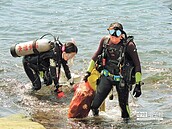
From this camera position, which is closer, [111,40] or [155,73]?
[111,40]

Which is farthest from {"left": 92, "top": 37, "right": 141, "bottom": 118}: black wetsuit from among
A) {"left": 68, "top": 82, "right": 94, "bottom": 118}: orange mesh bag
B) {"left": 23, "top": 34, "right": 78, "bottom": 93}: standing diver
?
{"left": 23, "top": 34, "right": 78, "bottom": 93}: standing diver

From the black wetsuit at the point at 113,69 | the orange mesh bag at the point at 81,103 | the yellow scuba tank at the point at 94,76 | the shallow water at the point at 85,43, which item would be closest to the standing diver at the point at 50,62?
the shallow water at the point at 85,43

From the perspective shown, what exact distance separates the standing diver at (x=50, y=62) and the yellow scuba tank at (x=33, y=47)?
4.0 inches

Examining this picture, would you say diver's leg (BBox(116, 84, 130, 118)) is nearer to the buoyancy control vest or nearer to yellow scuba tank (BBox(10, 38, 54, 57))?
the buoyancy control vest

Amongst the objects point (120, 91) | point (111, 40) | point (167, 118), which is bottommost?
point (167, 118)

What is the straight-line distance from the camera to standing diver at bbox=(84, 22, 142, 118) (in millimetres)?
7680

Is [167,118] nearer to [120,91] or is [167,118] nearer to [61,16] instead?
[120,91]

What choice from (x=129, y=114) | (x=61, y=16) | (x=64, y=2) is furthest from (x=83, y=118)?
(x=64, y=2)

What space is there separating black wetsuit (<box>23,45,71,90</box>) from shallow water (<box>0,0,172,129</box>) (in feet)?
1.41

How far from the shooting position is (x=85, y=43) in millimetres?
15031

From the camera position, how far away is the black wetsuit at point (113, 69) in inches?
303

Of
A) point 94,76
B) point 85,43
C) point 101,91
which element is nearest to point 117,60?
point 101,91

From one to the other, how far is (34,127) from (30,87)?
354cm

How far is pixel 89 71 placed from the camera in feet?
27.0
